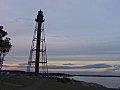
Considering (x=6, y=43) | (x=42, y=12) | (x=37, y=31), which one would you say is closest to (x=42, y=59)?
(x=37, y=31)

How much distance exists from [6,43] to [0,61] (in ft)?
10.7

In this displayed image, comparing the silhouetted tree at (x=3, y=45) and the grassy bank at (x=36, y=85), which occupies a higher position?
the silhouetted tree at (x=3, y=45)

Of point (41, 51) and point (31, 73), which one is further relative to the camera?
point (31, 73)

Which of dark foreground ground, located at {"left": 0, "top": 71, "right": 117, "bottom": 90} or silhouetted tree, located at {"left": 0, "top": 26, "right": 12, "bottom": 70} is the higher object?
silhouetted tree, located at {"left": 0, "top": 26, "right": 12, "bottom": 70}

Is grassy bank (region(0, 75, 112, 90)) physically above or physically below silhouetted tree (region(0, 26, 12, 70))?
below

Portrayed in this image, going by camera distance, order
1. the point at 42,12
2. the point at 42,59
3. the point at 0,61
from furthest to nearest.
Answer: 1. the point at 42,12
2. the point at 42,59
3. the point at 0,61

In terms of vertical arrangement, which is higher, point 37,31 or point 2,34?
point 37,31

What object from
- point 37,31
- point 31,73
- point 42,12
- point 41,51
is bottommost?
point 31,73

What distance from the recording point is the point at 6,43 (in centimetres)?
4581

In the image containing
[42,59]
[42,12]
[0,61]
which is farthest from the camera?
[42,12]

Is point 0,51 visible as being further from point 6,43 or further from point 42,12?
point 42,12

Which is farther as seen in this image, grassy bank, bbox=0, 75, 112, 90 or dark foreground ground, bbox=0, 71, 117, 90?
grassy bank, bbox=0, 75, 112, 90

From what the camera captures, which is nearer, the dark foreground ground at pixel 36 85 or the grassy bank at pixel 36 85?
the dark foreground ground at pixel 36 85

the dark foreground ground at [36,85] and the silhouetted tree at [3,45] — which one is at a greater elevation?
the silhouetted tree at [3,45]
